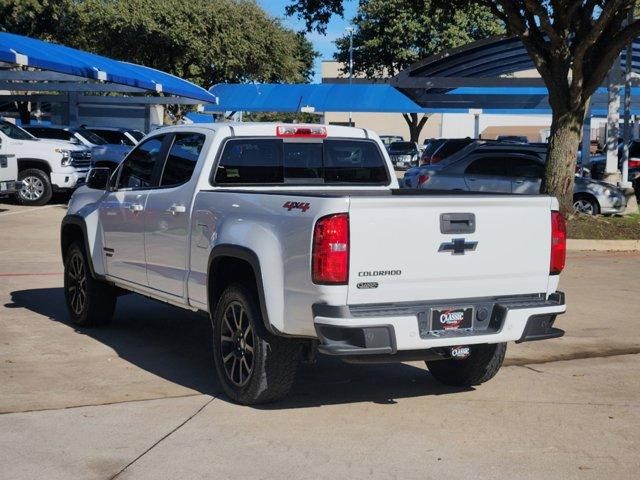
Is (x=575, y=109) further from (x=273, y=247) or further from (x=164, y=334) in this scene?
(x=273, y=247)

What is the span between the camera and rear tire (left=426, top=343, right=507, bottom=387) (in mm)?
7254

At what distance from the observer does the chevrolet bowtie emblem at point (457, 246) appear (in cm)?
625

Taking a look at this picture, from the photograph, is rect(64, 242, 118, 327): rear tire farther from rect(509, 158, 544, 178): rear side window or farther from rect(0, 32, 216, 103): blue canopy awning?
rect(0, 32, 216, 103): blue canopy awning

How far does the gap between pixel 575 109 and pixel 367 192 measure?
10.5m

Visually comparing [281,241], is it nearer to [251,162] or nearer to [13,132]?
[251,162]

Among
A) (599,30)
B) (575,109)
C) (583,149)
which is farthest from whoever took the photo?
(583,149)

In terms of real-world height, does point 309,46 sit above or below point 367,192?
above

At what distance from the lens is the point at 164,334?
929 cm

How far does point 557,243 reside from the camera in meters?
6.80

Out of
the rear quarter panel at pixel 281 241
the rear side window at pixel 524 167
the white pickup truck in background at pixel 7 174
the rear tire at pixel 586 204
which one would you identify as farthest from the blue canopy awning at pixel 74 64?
the rear quarter panel at pixel 281 241

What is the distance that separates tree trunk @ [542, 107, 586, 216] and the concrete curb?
122 cm

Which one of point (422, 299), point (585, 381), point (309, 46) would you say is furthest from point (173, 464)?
point (309, 46)

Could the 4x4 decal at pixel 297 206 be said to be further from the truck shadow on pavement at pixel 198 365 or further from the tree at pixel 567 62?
the tree at pixel 567 62

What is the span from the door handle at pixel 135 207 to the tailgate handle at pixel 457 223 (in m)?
2.92
